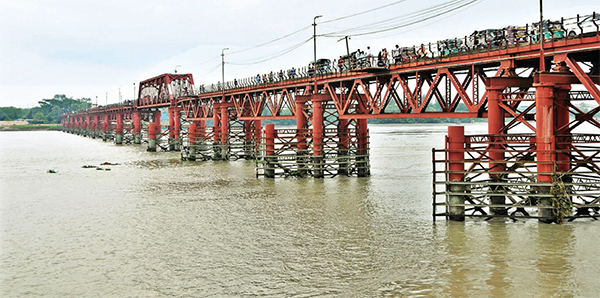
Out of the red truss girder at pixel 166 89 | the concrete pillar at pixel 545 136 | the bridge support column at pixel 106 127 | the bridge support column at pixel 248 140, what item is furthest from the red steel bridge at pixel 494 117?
the bridge support column at pixel 106 127

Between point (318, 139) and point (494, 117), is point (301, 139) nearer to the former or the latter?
point (318, 139)

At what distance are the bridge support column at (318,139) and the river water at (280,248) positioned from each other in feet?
A: 21.8

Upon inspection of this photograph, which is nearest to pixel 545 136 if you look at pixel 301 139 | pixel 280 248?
pixel 280 248

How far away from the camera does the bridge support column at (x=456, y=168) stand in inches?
936

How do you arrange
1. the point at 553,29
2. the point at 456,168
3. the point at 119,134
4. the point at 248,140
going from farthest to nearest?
the point at 119,134
the point at 248,140
the point at 553,29
the point at 456,168

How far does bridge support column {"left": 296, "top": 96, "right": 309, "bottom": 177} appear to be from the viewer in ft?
143

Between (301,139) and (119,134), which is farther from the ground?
(119,134)

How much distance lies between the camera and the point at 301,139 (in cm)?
4431

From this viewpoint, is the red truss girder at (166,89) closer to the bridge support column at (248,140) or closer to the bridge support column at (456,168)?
the bridge support column at (248,140)

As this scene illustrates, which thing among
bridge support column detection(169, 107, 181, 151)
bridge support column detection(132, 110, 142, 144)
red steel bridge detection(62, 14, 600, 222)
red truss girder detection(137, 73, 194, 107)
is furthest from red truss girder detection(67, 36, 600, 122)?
bridge support column detection(132, 110, 142, 144)

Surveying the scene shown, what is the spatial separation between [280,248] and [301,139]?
79.2ft

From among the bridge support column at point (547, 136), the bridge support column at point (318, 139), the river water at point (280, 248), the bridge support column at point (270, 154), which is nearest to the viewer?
the river water at point (280, 248)

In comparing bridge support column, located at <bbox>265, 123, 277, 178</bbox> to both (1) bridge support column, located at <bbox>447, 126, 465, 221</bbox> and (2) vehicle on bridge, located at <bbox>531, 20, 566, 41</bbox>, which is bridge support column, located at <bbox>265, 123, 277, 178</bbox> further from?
(2) vehicle on bridge, located at <bbox>531, 20, 566, 41</bbox>

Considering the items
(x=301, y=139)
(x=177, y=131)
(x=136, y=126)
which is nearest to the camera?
(x=301, y=139)
